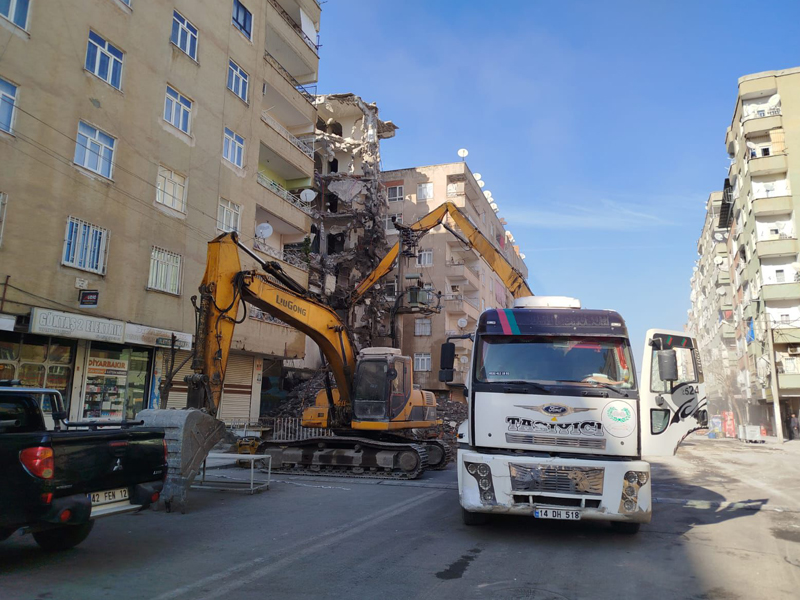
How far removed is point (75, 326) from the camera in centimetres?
1525

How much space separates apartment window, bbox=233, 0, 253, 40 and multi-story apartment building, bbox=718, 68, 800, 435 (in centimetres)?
3605

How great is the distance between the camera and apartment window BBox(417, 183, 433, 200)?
44812 millimetres

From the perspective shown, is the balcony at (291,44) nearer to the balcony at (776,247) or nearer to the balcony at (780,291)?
the balcony at (776,247)

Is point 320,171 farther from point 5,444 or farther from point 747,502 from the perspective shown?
point 5,444

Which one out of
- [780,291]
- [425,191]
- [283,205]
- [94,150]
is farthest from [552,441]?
[780,291]

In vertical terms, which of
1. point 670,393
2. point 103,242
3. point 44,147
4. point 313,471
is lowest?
point 313,471

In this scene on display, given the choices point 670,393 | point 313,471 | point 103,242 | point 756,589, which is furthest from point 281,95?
point 756,589

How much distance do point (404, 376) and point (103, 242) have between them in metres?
9.27

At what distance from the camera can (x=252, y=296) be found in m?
11.7

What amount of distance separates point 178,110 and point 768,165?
134ft

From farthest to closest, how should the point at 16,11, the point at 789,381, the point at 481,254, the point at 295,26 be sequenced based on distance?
the point at 789,381
the point at 295,26
the point at 481,254
the point at 16,11

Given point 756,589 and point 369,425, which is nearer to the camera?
point 756,589

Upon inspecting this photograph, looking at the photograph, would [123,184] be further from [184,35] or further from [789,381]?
[789,381]

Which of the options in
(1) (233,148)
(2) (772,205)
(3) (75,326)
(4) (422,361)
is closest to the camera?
(3) (75,326)
